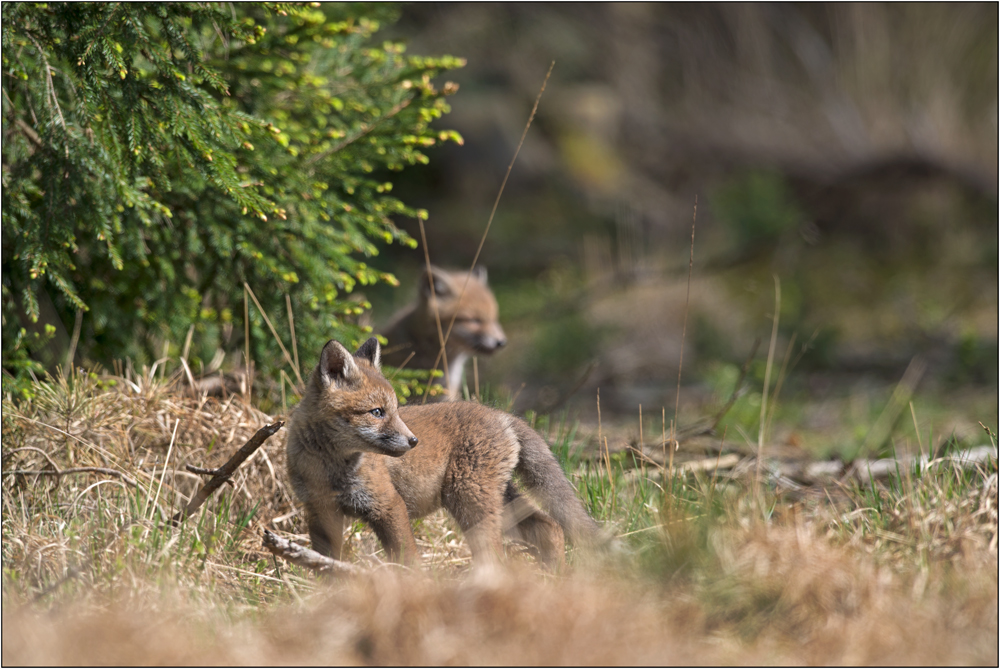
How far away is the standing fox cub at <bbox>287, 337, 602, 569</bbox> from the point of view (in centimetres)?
355

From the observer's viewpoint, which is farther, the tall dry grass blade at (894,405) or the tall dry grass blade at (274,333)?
the tall dry grass blade at (894,405)

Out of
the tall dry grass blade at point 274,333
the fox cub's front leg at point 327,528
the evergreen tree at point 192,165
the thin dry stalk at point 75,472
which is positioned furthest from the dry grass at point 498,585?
the evergreen tree at point 192,165

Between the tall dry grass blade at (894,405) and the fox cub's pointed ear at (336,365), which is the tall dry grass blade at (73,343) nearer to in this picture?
the fox cub's pointed ear at (336,365)

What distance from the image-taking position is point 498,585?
2.66 metres

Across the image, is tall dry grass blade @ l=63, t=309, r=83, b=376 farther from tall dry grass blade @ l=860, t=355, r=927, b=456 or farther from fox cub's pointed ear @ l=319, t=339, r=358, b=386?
tall dry grass blade @ l=860, t=355, r=927, b=456

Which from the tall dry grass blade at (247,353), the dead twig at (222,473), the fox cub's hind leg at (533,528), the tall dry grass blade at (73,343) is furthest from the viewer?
the tall dry grass blade at (73,343)

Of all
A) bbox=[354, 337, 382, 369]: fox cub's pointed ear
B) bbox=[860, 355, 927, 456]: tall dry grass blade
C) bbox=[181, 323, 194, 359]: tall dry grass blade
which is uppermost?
bbox=[354, 337, 382, 369]: fox cub's pointed ear

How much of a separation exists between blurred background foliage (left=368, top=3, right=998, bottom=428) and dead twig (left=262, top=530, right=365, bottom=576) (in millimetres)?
6267

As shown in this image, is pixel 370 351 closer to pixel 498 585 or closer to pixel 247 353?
pixel 247 353

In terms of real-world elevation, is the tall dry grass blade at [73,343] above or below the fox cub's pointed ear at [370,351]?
below

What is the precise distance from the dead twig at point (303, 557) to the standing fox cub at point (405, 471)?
0.32 meters

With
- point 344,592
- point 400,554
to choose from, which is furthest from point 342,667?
point 400,554

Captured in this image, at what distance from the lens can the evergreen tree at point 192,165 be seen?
4043mm

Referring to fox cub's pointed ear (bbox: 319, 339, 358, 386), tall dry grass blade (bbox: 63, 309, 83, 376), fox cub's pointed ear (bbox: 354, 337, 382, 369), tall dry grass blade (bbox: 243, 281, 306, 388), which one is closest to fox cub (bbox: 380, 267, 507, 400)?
tall dry grass blade (bbox: 243, 281, 306, 388)
